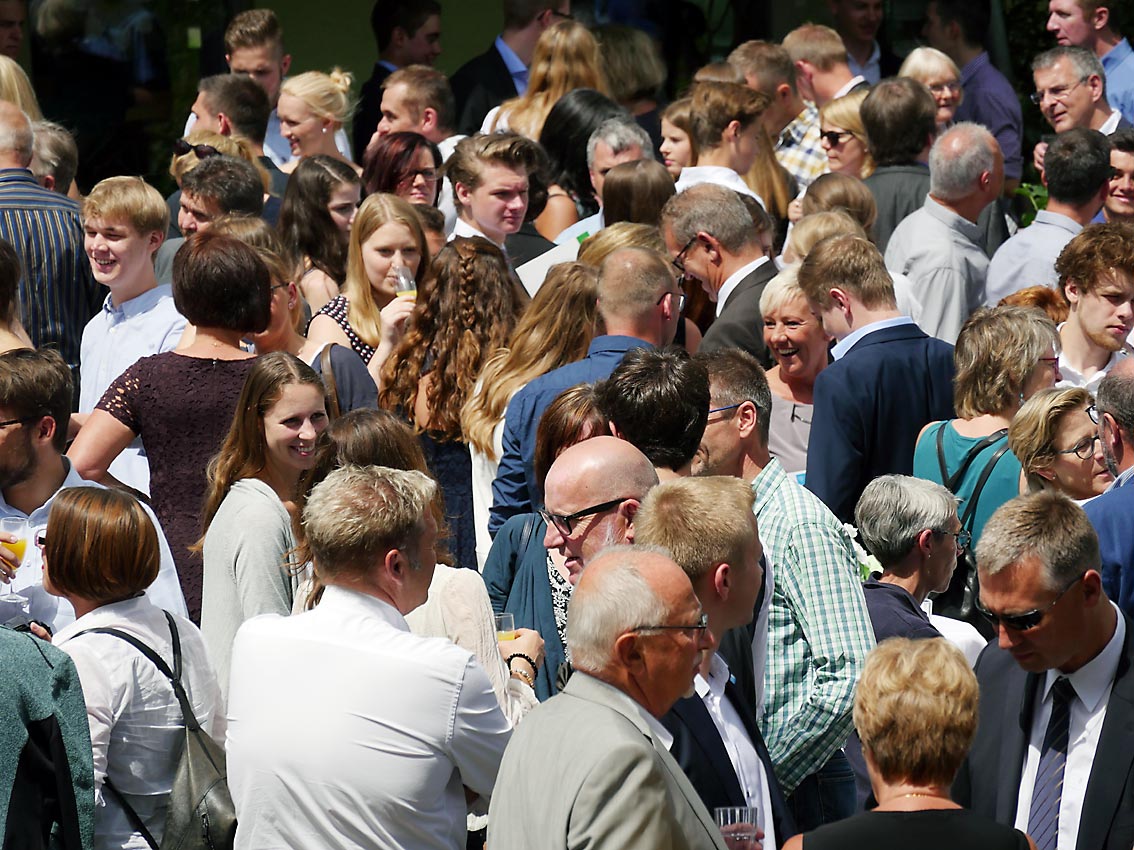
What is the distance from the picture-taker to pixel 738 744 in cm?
A: 408

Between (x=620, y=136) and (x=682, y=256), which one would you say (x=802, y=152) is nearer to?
(x=620, y=136)

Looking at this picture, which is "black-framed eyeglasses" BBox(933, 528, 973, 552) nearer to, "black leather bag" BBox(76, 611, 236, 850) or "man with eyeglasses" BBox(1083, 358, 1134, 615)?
"man with eyeglasses" BBox(1083, 358, 1134, 615)

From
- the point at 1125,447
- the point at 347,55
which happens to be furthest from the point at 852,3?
the point at 1125,447

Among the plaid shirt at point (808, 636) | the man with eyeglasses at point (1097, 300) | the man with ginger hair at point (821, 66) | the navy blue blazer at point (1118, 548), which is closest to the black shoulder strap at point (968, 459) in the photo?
the man with eyeglasses at point (1097, 300)

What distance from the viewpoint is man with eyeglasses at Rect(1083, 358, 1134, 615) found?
473cm

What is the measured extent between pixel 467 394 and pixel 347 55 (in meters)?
7.70

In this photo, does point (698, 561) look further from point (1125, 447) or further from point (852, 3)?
point (852, 3)

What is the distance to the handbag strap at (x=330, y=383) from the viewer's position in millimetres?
6375

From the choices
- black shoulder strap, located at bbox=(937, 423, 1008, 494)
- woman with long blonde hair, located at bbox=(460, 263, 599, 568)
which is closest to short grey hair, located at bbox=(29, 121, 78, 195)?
woman with long blonde hair, located at bbox=(460, 263, 599, 568)

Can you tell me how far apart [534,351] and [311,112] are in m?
4.01

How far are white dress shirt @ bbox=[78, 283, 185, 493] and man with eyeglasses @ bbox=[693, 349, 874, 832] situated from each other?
2946 millimetres

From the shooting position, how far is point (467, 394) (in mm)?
6438

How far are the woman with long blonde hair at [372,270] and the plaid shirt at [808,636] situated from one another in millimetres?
2751

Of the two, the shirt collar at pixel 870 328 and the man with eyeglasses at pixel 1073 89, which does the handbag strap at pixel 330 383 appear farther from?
the man with eyeglasses at pixel 1073 89
